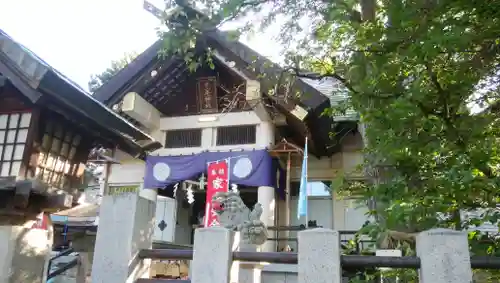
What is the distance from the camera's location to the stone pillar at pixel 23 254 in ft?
19.4

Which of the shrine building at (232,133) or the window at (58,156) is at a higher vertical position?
the shrine building at (232,133)

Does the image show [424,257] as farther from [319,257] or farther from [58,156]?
[58,156]

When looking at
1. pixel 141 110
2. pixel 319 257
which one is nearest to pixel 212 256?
pixel 319 257

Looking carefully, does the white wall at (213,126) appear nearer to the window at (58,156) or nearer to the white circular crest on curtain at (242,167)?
the white circular crest on curtain at (242,167)

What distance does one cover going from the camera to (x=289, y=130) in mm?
13562

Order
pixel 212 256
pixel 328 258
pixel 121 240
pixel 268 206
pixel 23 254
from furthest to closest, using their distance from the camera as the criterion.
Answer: pixel 268 206, pixel 23 254, pixel 121 240, pixel 212 256, pixel 328 258

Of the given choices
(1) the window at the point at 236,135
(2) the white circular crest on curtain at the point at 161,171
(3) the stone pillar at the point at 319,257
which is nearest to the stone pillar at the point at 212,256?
(3) the stone pillar at the point at 319,257

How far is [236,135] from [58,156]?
6963 millimetres

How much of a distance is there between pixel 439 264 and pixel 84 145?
6.10 m

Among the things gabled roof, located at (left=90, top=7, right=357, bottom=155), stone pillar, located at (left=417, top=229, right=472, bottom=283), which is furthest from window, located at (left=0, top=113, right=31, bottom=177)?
gabled roof, located at (left=90, top=7, right=357, bottom=155)

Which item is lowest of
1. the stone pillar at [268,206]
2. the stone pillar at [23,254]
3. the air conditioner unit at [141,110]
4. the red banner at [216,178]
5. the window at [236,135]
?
the stone pillar at [23,254]

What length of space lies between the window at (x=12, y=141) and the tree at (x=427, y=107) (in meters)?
2.89

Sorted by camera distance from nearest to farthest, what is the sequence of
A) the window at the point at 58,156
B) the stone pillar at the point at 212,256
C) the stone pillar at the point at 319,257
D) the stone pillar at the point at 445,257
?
the stone pillar at the point at 445,257, the stone pillar at the point at 319,257, the stone pillar at the point at 212,256, the window at the point at 58,156

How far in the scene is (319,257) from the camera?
3.83 meters
